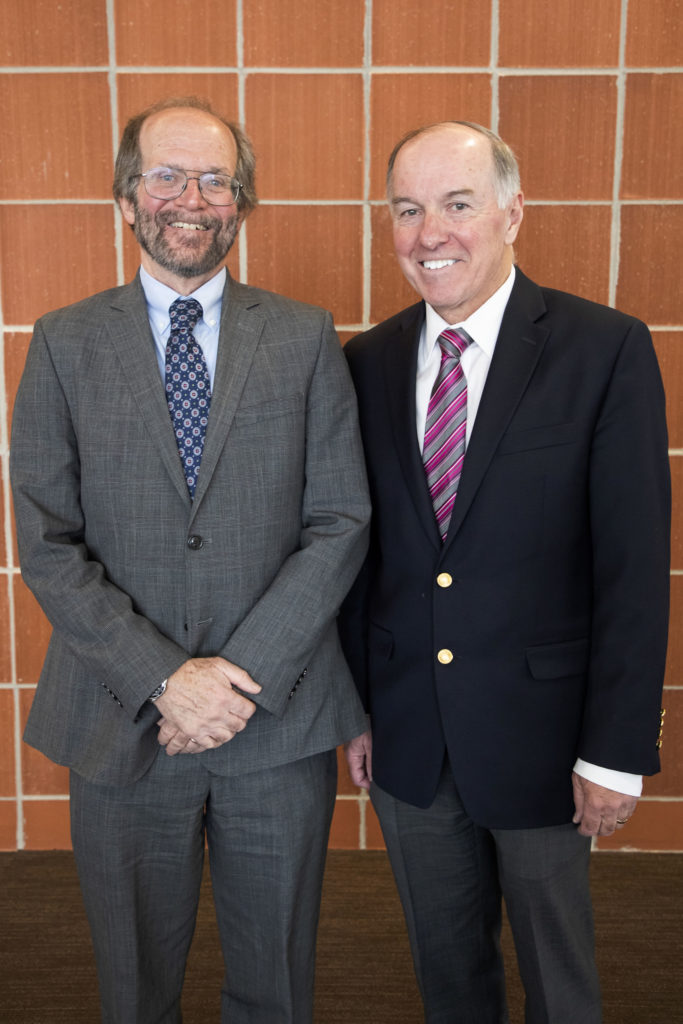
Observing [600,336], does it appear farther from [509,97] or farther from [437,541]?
[509,97]

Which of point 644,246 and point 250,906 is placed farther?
point 644,246

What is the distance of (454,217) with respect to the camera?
66.5 inches

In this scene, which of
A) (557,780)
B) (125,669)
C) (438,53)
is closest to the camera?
(125,669)

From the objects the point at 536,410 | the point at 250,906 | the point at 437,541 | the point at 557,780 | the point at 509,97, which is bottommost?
the point at 250,906

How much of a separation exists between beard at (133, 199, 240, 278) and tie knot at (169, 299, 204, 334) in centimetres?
5

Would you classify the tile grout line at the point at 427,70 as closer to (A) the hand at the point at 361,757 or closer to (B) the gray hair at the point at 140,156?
(B) the gray hair at the point at 140,156

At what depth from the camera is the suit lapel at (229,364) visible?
5.28 ft

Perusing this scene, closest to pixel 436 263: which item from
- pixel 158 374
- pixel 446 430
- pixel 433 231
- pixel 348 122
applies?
pixel 433 231

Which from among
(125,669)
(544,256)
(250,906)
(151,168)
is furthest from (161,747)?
(544,256)

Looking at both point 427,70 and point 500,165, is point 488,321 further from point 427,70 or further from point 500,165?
point 427,70

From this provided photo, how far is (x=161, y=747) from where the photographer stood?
5.51 ft

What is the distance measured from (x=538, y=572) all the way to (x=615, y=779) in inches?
15.4

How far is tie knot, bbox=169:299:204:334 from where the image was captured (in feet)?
5.51

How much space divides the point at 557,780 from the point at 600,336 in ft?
2.68
